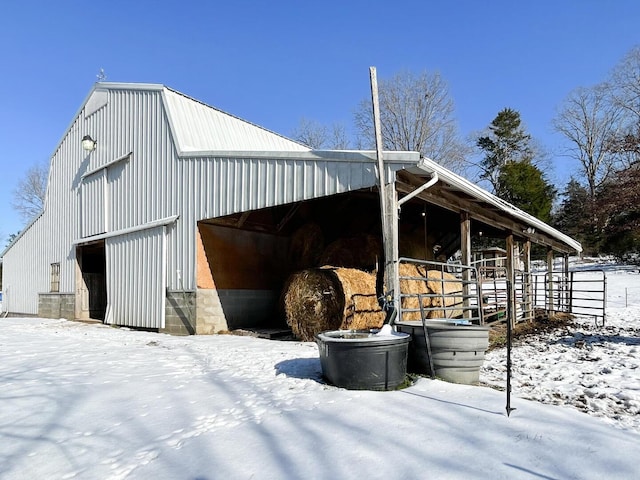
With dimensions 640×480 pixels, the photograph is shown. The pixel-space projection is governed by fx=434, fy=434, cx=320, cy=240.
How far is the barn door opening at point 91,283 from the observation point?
42.8 feet

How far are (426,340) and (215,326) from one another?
574 cm

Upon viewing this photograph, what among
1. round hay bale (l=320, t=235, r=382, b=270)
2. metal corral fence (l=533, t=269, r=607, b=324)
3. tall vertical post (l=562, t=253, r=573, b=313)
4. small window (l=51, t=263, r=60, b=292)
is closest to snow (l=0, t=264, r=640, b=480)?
round hay bale (l=320, t=235, r=382, b=270)

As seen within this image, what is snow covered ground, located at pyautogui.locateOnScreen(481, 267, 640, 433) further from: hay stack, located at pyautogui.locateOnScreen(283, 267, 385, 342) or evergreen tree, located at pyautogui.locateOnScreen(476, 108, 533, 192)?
evergreen tree, located at pyautogui.locateOnScreen(476, 108, 533, 192)

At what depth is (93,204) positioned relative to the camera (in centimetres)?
1227

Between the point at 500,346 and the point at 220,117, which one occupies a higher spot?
the point at 220,117

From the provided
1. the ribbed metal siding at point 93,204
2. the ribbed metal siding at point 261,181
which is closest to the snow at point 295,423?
the ribbed metal siding at point 261,181

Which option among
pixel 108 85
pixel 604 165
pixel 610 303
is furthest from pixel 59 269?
pixel 604 165

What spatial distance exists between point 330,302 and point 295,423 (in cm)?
412

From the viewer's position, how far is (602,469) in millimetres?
2381

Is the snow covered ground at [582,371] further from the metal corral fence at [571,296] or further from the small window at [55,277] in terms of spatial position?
the small window at [55,277]

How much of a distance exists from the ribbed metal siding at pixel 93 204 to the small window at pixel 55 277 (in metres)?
2.37

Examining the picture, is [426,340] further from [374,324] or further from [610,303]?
[610,303]

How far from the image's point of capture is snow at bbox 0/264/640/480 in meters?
2.49

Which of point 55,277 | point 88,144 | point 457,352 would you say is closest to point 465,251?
point 457,352
